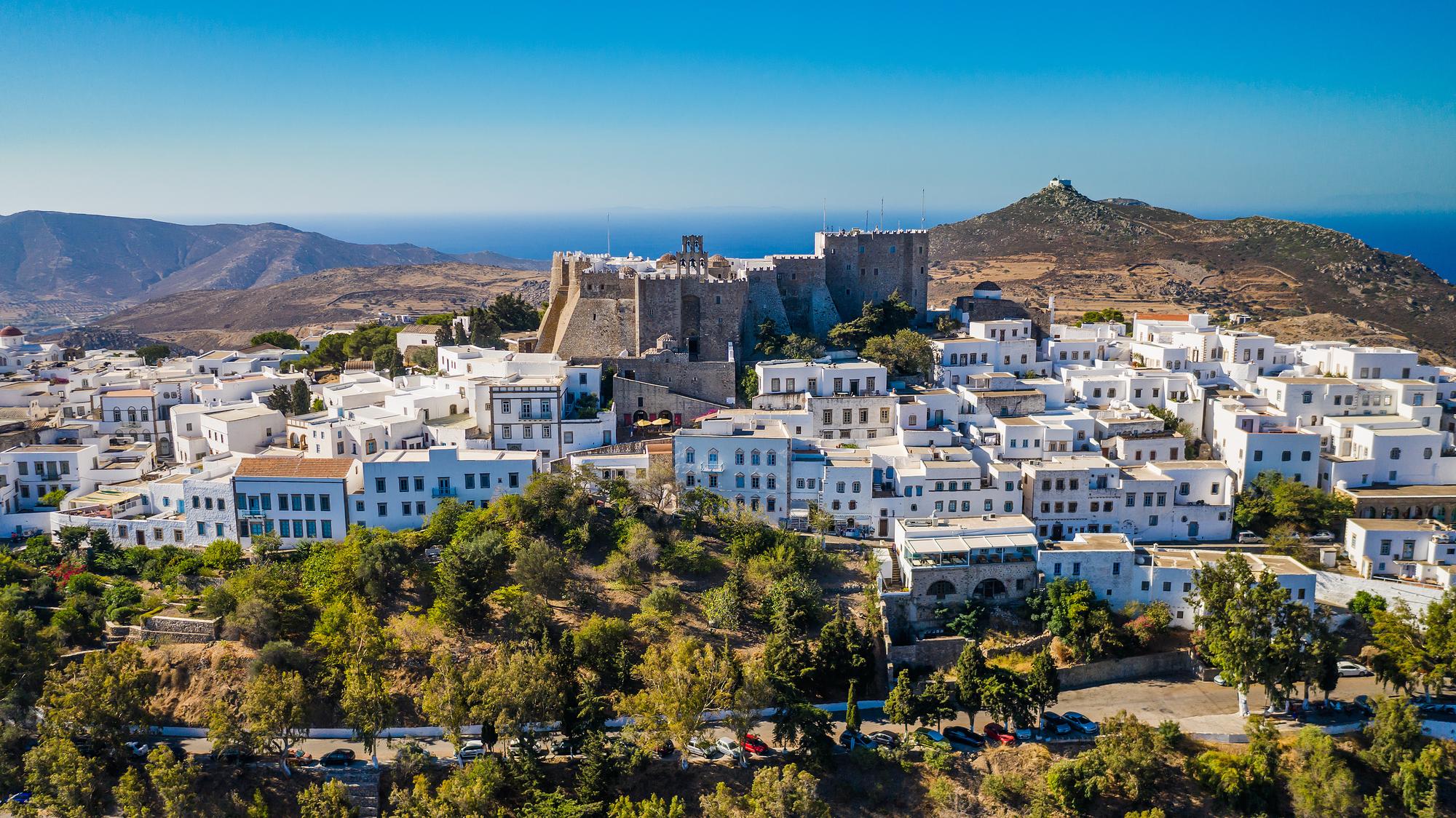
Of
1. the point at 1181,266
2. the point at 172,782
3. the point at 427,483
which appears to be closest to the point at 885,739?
the point at 427,483

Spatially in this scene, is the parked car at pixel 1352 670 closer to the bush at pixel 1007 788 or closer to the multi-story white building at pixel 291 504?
the bush at pixel 1007 788

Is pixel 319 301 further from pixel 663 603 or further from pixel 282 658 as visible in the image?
pixel 663 603

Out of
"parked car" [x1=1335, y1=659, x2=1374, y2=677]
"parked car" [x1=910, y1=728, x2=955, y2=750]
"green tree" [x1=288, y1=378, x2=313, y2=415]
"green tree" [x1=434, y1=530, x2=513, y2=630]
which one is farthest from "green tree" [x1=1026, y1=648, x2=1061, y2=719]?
"green tree" [x1=288, y1=378, x2=313, y2=415]

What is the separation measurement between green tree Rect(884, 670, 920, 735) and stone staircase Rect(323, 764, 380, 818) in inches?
524

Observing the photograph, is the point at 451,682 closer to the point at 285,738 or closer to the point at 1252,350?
the point at 285,738

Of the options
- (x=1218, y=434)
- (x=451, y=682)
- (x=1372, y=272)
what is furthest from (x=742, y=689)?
(x=1372, y=272)

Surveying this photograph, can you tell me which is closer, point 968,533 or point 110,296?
point 968,533

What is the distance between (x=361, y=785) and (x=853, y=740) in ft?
41.8

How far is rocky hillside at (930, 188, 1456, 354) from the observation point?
→ 76.8 m

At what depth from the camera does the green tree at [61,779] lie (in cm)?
2562

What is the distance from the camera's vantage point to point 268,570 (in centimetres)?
3081

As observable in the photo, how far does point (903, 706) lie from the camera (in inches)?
1068

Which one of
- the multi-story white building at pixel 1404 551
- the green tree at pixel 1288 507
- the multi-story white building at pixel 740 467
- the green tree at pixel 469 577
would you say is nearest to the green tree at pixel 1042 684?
the multi-story white building at pixel 740 467

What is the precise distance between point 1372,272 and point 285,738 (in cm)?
8495
